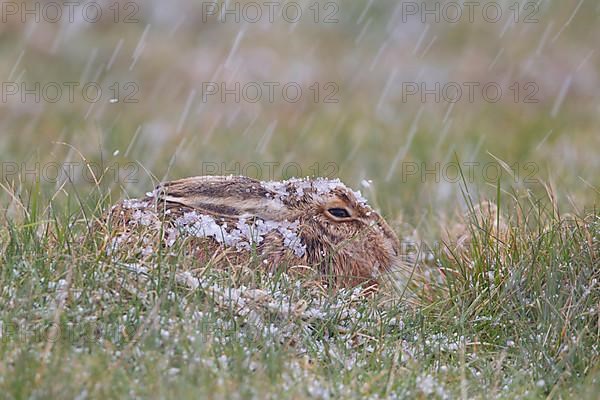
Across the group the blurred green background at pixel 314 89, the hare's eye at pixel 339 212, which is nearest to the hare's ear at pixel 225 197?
the hare's eye at pixel 339 212

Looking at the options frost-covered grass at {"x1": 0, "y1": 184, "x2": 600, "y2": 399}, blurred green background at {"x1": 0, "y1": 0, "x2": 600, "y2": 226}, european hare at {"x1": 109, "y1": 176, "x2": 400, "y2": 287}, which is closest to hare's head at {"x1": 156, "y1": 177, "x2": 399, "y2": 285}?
european hare at {"x1": 109, "y1": 176, "x2": 400, "y2": 287}

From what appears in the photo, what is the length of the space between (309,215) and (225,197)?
453 mm

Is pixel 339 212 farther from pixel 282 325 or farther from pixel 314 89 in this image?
pixel 314 89

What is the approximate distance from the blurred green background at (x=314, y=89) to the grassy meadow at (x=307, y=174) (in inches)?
1.4

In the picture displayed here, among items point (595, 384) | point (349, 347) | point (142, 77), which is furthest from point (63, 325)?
point (142, 77)

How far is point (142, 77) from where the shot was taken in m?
12.3

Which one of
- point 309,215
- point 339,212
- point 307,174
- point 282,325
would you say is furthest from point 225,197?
point 307,174

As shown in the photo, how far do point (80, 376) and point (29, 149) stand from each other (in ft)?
19.5

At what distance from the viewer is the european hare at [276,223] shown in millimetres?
4680

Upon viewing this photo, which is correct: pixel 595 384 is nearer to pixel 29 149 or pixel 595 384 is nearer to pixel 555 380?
pixel 555 380

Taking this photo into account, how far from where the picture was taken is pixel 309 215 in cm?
505

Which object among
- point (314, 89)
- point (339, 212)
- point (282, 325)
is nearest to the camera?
point (282, 325)

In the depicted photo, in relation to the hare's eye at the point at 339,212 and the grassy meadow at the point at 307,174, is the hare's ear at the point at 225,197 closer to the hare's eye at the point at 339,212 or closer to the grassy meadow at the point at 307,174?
the hare's eye at the point at 339,212

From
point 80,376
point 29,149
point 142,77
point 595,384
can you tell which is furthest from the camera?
point 142,77
